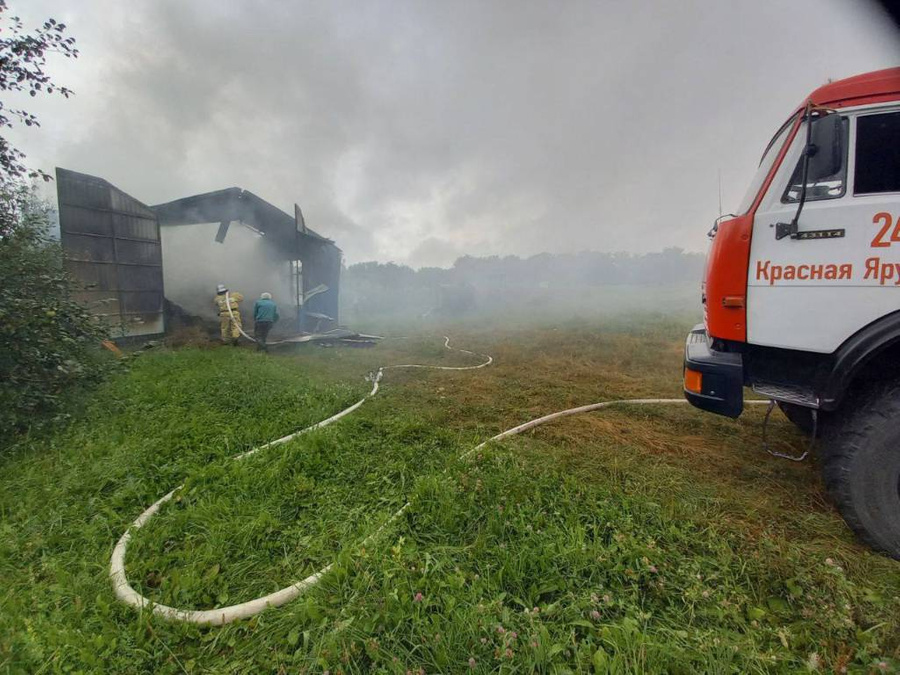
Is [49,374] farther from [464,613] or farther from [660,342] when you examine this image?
[660,342]

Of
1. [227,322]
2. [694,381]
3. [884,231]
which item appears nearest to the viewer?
[884,231]

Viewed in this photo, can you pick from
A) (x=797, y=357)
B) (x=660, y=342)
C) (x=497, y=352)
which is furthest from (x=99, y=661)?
(x=660, y=342)

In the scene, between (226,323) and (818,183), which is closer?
(818,183)

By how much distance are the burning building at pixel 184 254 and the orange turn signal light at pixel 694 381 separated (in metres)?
7.37

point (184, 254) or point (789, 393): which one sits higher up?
point (184, 254)

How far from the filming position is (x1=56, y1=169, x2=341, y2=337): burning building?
8.40 meters

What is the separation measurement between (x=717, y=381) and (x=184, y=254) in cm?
1729

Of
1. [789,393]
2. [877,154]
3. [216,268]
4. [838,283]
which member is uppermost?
[216,268]

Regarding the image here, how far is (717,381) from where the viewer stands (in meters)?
2.47

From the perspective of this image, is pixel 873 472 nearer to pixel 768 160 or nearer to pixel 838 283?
pixel 838 283

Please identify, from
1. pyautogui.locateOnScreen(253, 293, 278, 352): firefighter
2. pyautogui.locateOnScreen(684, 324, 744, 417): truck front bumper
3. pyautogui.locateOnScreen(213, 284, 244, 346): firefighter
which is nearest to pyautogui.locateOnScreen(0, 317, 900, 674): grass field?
pyautogui.locateOnScreen(684, 324, 744, 417): truck front bumper

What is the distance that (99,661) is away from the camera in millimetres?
1492

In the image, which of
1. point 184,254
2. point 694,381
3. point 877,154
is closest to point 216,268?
point 184,254

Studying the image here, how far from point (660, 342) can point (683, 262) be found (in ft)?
90.9
